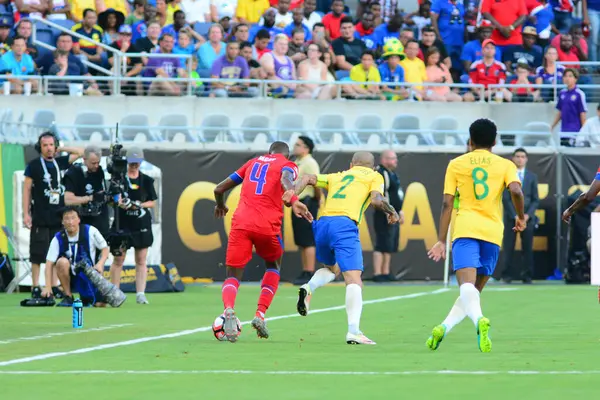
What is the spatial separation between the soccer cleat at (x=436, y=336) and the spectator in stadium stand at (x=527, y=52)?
60.4 ft

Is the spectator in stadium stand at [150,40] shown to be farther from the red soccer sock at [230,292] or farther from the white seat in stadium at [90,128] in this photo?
the red soccer sock at [230,292]

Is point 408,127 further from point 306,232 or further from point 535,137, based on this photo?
point 306,232

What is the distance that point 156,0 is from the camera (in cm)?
2892

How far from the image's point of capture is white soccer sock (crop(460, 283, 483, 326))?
36.6ft

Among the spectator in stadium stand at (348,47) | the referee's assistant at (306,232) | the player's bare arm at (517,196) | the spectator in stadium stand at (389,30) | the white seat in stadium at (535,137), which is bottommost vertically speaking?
the referee's assistant at (306,232)

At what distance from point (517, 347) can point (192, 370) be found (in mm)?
3343

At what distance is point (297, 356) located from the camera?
1078cm

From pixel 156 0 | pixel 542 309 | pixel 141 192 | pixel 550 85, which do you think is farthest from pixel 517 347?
pixel 156 0

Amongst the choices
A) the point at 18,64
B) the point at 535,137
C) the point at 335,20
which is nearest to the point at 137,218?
the point at 18,64

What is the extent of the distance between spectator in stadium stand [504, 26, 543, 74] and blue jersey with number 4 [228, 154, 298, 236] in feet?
54.3

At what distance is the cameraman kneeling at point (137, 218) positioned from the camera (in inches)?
758

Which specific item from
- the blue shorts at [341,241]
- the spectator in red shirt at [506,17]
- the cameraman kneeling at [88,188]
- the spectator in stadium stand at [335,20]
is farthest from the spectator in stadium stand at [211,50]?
the blue shorts at [341,241]

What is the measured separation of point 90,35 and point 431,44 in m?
7.01

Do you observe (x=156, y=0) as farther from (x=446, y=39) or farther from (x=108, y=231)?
(x=108, y=231)
